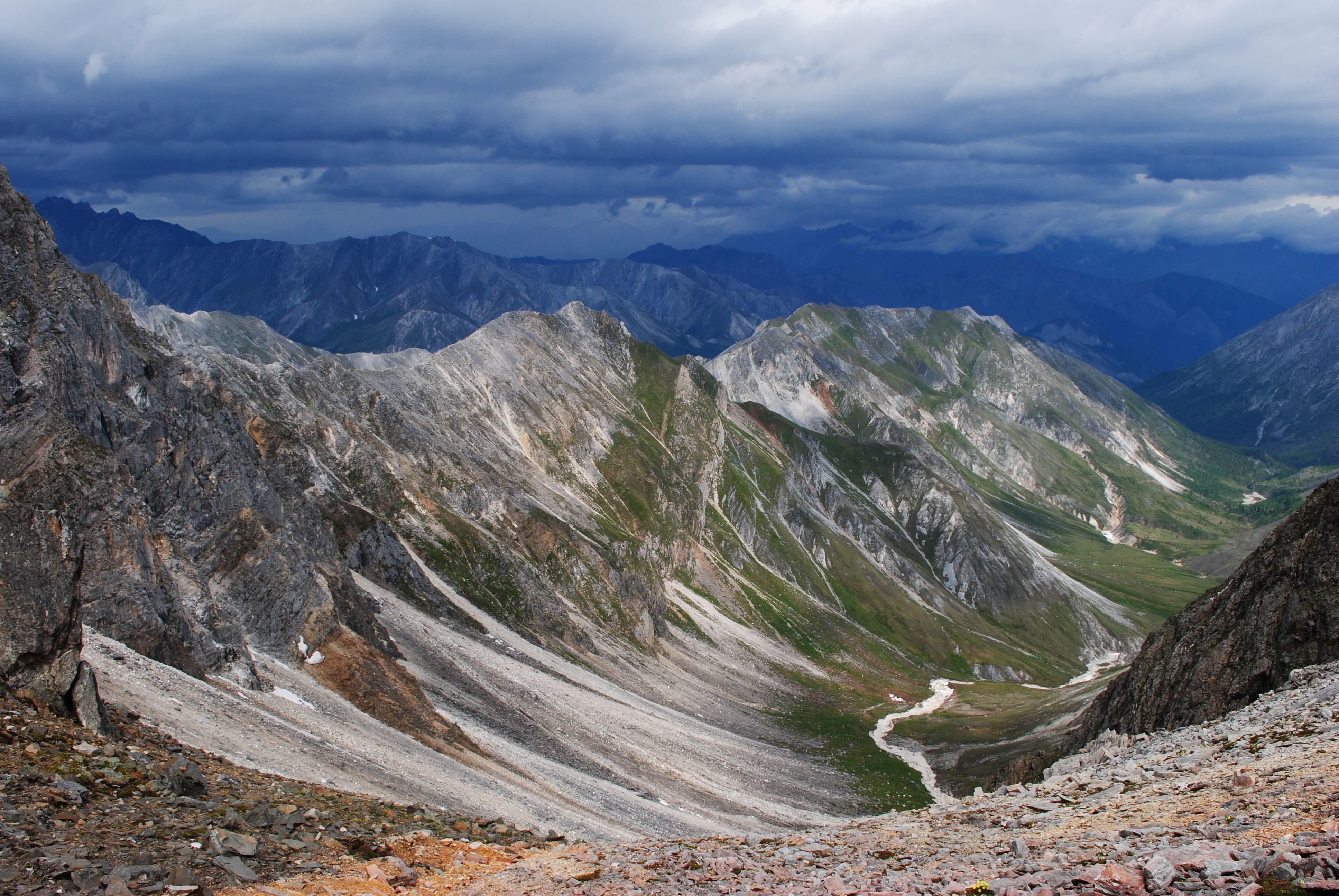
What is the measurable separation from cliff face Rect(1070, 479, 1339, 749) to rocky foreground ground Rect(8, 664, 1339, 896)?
17.8 metres

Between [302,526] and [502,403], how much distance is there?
279 ft

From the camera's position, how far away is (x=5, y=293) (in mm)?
58000

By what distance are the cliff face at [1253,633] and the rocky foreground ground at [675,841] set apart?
1780 cm

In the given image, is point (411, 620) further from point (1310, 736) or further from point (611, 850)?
point (1310, 736)

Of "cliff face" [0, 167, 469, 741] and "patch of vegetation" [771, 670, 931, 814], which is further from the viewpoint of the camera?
"patch of vegetation" [771, 670, 931, 814]

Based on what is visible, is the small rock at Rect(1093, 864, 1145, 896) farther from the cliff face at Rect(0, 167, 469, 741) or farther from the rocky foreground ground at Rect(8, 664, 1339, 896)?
the cliff face at Rect(0, 167, 469, 741)

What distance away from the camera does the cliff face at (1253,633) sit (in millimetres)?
52000

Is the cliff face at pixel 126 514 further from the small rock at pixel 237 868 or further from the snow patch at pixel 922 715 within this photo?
the snow patch at pixel 922 715

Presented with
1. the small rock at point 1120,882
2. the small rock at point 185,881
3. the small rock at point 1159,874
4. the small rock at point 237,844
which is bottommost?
the small rock at point 237,844

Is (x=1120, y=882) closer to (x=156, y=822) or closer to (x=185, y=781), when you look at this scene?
(x=156, y=822)

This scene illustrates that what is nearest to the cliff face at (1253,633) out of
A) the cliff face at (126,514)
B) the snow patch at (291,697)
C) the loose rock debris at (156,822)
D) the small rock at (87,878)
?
the loose rock debris at (156,822)

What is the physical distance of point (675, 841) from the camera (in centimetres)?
3384

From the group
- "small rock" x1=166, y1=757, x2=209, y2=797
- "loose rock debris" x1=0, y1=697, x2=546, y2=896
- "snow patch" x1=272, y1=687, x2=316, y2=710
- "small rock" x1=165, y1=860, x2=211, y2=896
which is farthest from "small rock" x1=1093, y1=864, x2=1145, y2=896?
"snow patch" x1=272, y1=687, x2=316, y2=710

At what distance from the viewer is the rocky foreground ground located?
62.6 ft
